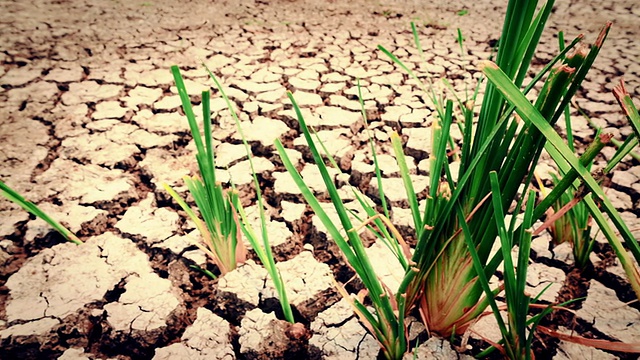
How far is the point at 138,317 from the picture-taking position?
97cm

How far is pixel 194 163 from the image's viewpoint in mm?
1490

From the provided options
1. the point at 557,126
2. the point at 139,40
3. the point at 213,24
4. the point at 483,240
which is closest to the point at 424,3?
the point at 213,24

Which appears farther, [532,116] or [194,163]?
[194,163]

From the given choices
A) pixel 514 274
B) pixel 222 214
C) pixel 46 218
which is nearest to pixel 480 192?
pixel 514 274

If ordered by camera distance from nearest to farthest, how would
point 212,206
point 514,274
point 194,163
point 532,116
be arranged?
1. point 532,116
2. point 514,274
3. point 212,206
4. point 194,163

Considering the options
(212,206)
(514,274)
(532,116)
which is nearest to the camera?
(532,116)

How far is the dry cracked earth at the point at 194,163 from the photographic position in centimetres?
96

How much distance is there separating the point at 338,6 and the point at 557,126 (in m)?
1.98

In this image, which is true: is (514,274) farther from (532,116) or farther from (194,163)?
(194,163)

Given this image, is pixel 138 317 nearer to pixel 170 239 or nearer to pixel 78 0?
pixel 170 239

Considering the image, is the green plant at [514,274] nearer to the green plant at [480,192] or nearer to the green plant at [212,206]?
the green plant at [480,192]

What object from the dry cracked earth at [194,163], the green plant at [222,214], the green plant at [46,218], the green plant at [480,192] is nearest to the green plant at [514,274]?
the green plant at [480,192]

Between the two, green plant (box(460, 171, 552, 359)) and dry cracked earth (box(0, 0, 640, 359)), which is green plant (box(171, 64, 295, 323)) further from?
green plant (box(460, 171, 552, 359))

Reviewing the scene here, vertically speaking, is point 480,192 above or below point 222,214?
above
